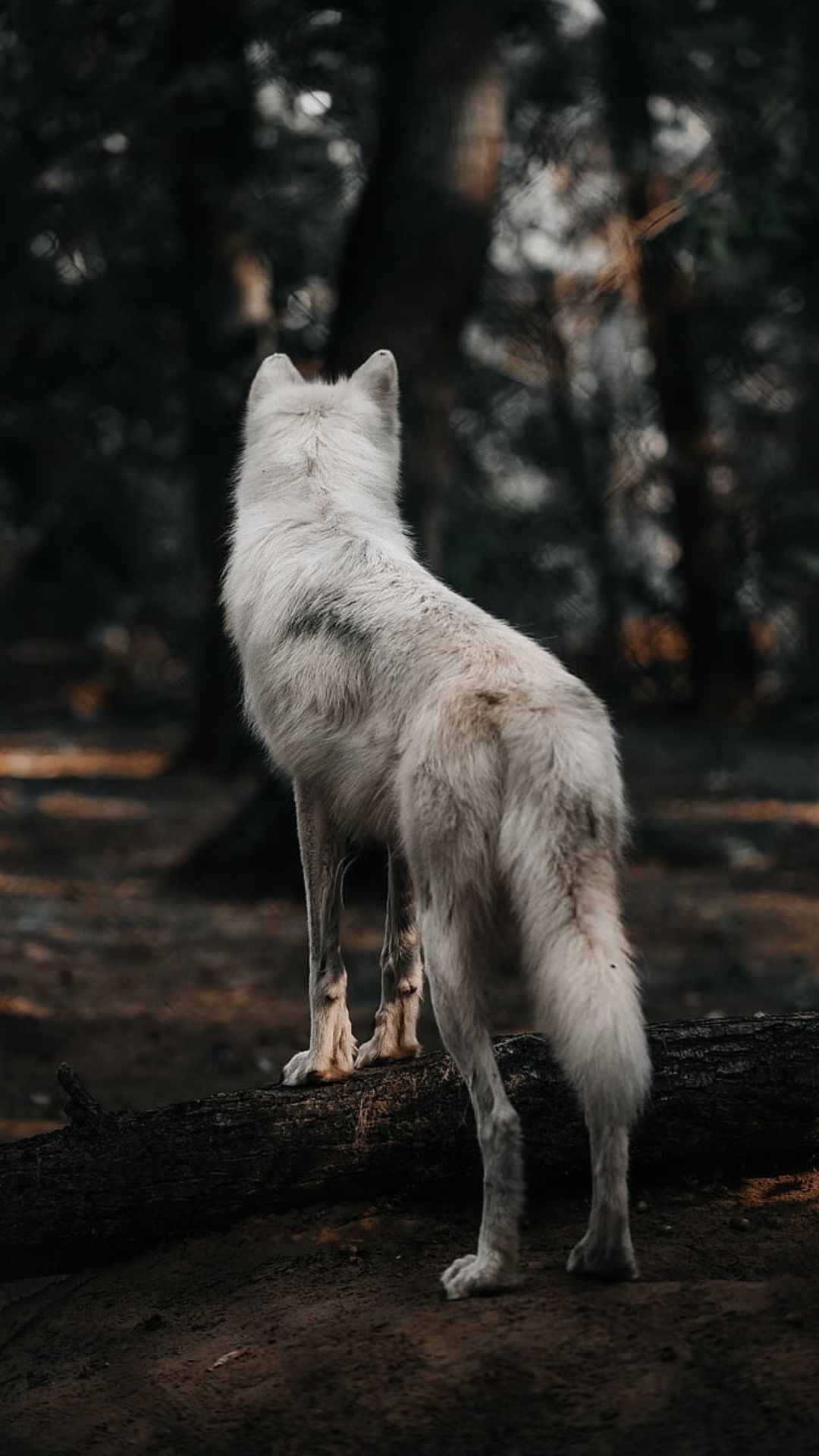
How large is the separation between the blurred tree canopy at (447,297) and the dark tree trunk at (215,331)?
0.04m

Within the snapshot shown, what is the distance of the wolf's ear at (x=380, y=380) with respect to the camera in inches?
185

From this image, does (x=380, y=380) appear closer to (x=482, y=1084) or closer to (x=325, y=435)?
(x=325, y=435)

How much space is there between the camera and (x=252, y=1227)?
3.84 meters

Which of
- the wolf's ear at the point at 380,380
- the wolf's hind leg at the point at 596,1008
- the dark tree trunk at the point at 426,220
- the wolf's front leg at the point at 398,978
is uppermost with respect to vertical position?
the dark tree trunk at the point at 426,220

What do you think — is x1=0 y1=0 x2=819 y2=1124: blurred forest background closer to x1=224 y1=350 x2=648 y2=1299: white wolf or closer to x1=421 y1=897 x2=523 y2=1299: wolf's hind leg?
x1=224 y1=350 x2=648 y2=1299: white wolf

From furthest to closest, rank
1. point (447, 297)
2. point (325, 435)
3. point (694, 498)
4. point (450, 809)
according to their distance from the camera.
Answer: point (694, 498)
point (447, 297)
point (325, 435)
point (450, 809)

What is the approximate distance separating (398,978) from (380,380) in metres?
2.02

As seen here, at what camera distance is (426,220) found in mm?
8055

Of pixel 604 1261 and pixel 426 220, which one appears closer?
pixel 604 1261

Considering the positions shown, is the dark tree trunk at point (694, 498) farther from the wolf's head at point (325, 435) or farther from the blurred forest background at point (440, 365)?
the wolf's head at point (325, 435)

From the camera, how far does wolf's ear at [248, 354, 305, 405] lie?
484 centimetres

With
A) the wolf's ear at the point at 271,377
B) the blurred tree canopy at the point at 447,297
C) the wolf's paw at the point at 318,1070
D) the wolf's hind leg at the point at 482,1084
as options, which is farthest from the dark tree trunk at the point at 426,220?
the wolf's hind leg at the point at 482,1084

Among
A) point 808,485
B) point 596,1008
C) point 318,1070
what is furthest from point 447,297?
point 808,485

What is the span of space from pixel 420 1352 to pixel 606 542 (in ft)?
51.2
